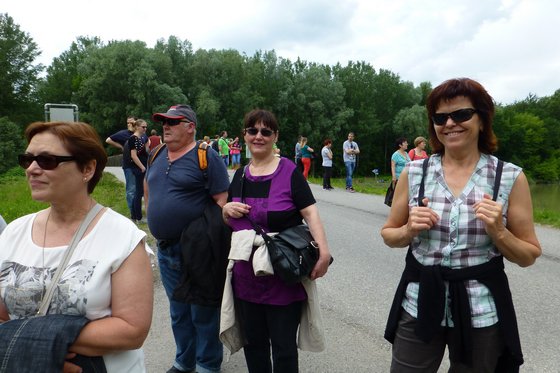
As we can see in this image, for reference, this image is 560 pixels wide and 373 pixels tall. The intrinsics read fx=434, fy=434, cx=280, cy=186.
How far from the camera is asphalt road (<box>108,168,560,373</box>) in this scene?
3428mm

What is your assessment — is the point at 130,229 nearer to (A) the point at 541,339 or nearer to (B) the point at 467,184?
(B) the point at 467,184

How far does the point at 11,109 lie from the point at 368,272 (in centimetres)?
4520

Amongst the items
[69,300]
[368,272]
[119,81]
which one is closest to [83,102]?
[119,81]

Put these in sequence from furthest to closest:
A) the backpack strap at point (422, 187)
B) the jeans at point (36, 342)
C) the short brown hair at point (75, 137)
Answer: the backpack strap at point (422, 187), the short brown hair at point (75, 137), the jeans at point (36, 342)

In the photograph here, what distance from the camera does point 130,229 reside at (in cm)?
184

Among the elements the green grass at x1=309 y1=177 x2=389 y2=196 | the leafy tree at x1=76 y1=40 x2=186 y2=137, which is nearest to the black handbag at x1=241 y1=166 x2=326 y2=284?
the green grass at x1=309 y1=177 x2=389 y2=196

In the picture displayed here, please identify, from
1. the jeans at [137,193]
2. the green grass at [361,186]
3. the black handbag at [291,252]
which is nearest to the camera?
the black handbag at [291,252]

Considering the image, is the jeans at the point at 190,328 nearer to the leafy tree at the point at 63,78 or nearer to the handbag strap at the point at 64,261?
the handbag strap at the point at 64,261

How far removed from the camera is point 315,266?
8.76 ft

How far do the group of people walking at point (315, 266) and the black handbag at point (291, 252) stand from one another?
2.0 inches

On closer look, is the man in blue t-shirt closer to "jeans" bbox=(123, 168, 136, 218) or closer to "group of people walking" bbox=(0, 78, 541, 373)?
"group of people walking" bbox=(0, 78, 541, 373)

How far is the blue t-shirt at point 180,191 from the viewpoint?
3041 millimetres

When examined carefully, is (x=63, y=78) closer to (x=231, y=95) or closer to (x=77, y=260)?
(x=231, y=95)

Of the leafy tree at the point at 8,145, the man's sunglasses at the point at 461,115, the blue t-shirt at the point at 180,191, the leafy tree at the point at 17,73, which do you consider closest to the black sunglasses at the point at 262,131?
the blue t-shirt at the point at 180,191
